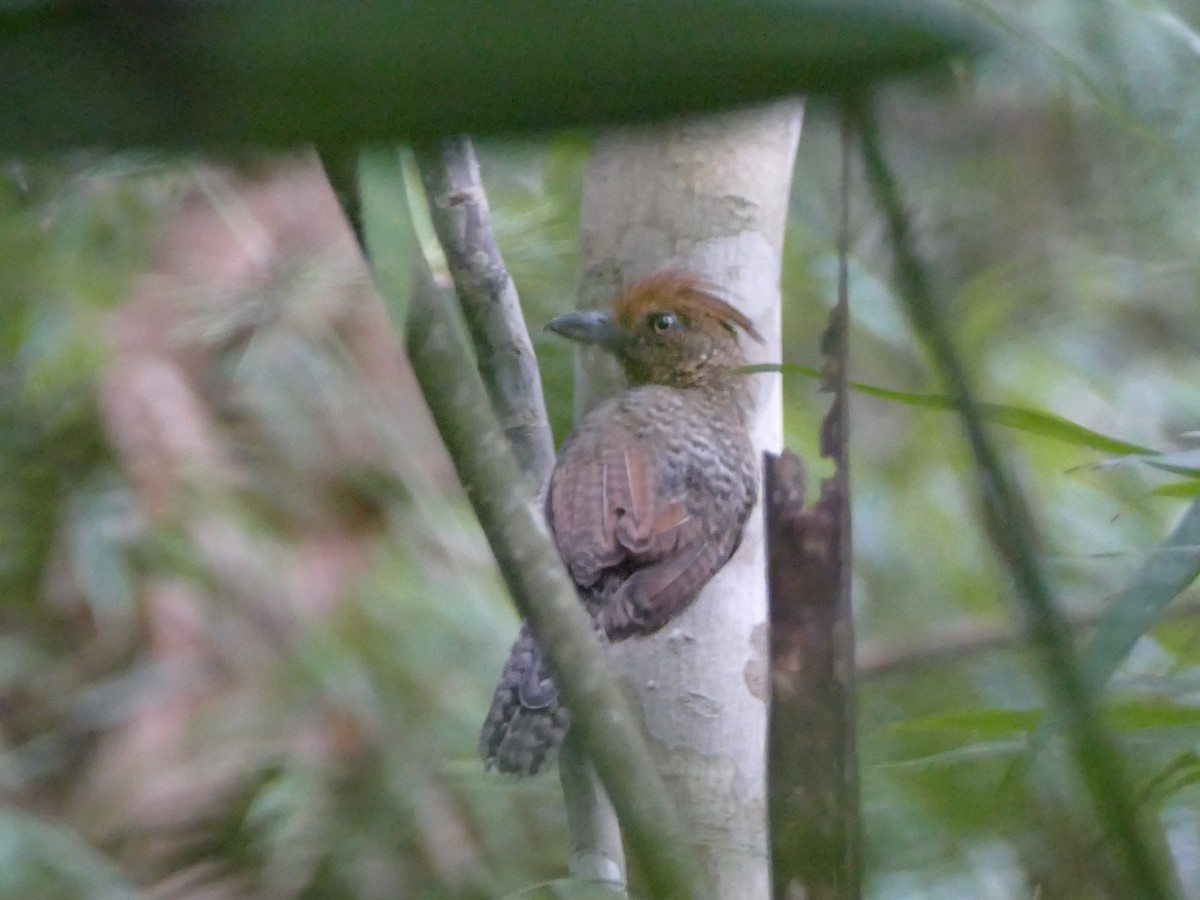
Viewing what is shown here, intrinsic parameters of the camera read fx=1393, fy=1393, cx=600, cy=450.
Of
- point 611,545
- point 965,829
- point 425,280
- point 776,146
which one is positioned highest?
point 776,146

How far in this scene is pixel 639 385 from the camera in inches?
79.4

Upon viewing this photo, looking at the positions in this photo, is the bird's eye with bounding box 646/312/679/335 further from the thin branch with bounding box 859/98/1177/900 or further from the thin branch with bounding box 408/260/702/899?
the thin branch with bounding box 859/98/1177/900

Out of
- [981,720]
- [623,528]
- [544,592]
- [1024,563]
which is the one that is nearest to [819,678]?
[544,592]

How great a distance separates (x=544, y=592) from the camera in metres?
0.71

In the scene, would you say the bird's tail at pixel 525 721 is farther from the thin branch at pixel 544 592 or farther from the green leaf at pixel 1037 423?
the thin branch at pixel 544 592

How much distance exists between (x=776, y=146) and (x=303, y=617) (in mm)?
1405

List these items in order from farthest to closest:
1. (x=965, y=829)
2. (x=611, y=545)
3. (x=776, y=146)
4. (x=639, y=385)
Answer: (x=639, y=385)
(x=611, y=545)
(x=776, y=146)
(x=965, y=829)

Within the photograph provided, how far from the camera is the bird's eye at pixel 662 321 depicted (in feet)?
6.09

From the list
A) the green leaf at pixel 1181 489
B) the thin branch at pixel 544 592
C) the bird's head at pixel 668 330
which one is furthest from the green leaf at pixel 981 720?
the bird's head at pixel 668 330

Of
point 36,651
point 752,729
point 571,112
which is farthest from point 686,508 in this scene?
point 36,651

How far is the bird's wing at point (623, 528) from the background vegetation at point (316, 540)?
436mm

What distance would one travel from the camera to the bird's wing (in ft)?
5.00

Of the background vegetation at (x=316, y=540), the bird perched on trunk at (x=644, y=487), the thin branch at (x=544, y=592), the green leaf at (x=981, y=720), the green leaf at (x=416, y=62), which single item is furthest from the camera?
the background vegetation at (x=316, y=540)

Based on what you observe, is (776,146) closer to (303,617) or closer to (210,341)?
(303,617)
